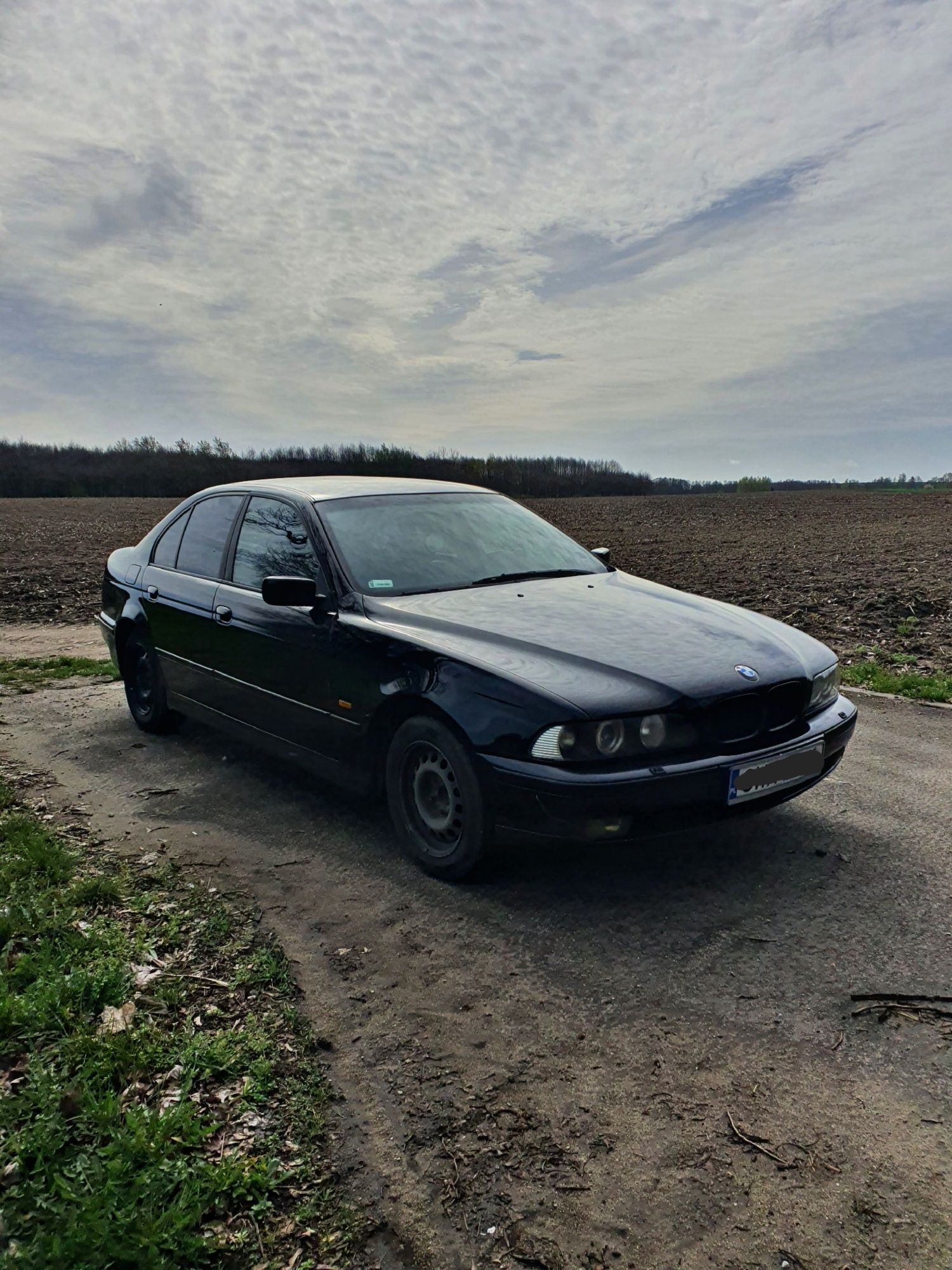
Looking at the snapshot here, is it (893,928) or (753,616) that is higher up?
(753,616)

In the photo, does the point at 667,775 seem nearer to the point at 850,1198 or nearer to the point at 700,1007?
the point at 700,1007

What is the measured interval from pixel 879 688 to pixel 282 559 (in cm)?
453

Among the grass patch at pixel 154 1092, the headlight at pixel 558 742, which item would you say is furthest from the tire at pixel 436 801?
the grass patch at pixel 154 1092

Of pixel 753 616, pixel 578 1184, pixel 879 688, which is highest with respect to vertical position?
pixel 753 616

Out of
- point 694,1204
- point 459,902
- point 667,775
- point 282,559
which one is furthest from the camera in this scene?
point 282,559

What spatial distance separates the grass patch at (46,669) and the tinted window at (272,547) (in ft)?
10.1

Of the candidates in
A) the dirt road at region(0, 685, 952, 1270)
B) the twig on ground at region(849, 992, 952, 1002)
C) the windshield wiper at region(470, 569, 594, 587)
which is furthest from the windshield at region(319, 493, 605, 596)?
the twig on ground at region(849, 992, 952, 1002)

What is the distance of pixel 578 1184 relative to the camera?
7.22 ft

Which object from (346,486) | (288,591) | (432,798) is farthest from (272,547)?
(432,798)

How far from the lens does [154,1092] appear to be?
2531 mm

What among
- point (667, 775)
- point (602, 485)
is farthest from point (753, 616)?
point (602, 485)

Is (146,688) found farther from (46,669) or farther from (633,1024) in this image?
(633,1024)

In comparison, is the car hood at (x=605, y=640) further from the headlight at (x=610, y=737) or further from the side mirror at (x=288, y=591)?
the side mirror at (x=288, y=591)

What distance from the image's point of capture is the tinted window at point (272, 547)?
4.59 metres
